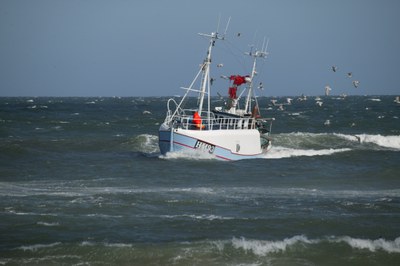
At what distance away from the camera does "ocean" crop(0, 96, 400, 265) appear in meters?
17.3

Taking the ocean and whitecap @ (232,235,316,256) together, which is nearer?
the ocean

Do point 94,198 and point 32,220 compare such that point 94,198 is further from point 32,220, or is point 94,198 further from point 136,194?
point 32,220

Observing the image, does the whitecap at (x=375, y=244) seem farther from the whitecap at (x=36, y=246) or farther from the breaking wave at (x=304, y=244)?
the whitecap at (x=36, y=246)

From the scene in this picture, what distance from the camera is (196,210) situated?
22453 millimetres

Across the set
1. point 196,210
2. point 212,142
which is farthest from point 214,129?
point 196,210

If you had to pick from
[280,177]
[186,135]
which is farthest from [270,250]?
[186,135]

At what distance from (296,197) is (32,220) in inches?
393

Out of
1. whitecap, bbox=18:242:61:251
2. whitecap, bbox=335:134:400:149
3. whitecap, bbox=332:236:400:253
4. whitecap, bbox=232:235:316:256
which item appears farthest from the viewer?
whitecap, bbox=335:134:400:149

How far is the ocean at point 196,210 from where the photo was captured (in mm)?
17281

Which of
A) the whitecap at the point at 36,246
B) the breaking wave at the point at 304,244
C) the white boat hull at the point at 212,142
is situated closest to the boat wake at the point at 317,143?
the white boat hull at the point at 212,142

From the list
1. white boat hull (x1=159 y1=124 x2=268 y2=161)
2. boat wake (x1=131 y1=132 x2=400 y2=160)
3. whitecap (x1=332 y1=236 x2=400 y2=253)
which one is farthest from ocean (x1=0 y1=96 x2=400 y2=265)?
boat wake (x1=131 y1=132 x2=400 y2=160)

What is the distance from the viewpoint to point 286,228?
2016 centimetres

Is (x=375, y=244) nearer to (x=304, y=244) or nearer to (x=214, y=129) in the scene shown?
(x=304, y=244)

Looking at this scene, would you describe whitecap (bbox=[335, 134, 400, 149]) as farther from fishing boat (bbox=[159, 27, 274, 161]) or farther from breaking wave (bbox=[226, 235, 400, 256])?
breaking wave (bbox=[226, 235, 400, 256])
